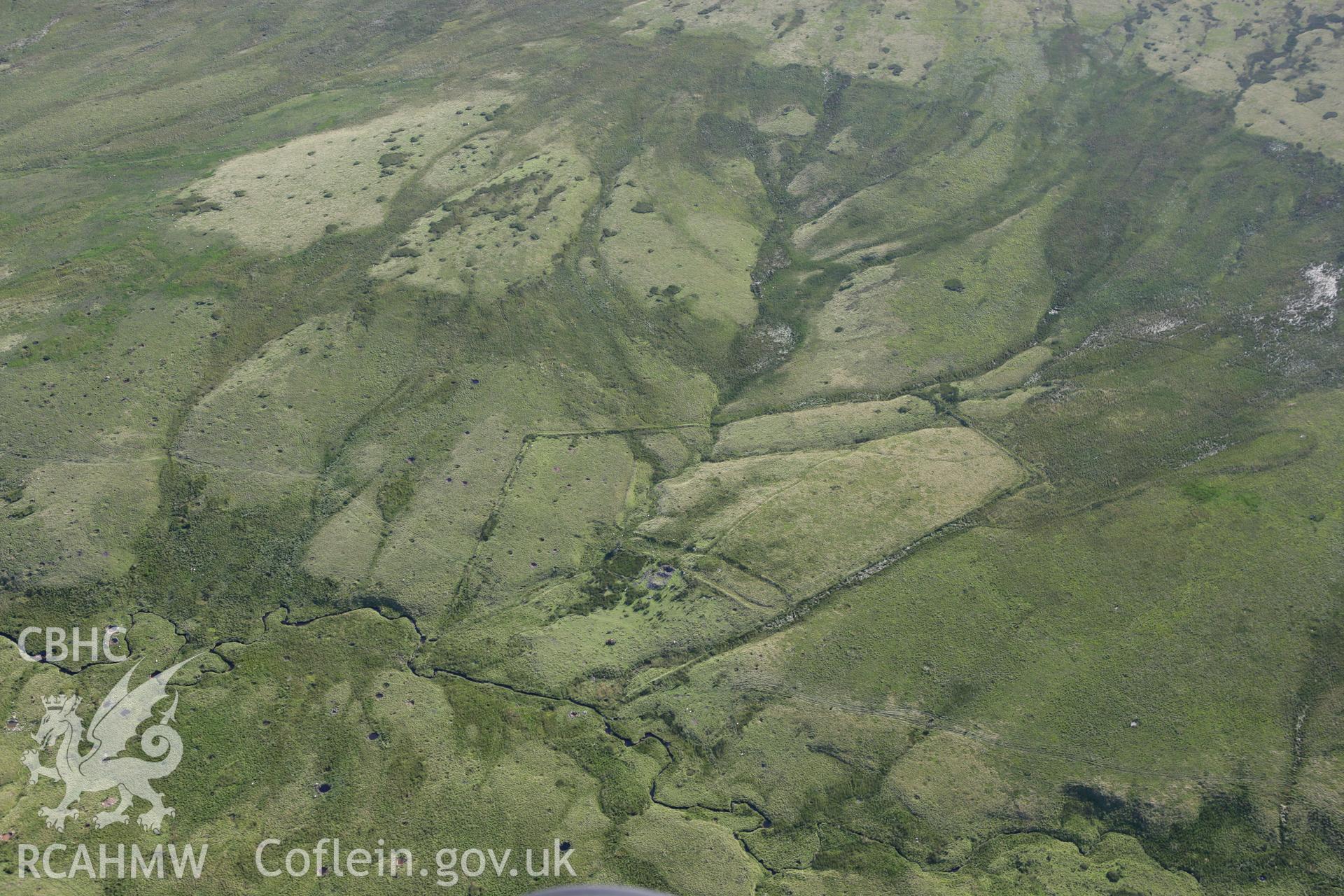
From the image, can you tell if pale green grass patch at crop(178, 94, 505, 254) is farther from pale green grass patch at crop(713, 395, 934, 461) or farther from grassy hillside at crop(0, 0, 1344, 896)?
pale green grass patch at crop(713, 395, 934, 461)

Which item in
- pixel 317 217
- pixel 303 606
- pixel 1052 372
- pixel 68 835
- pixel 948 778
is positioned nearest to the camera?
pixel 68 835

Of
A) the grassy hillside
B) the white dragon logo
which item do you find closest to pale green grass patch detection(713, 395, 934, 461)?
the grassy hillside

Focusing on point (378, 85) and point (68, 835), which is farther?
point (378, 85)

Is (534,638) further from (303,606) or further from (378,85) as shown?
(378,85)

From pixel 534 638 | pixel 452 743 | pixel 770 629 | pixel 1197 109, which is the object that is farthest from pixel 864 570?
pixel 1197 109

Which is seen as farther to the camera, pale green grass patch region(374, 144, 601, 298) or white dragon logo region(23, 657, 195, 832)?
pale green grass patch region(374, 144, 601, 298)

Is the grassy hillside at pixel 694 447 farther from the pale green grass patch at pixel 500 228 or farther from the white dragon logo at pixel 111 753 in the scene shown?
the white dragon logo at pixel 111 753

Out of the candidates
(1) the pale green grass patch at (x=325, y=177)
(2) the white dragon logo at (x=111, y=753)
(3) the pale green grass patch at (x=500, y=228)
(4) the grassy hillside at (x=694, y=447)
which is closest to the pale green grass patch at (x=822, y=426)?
(4) the grassy hillside at (x=694, y=447)

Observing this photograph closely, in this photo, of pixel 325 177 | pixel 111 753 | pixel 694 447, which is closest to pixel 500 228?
pixel 325 177
